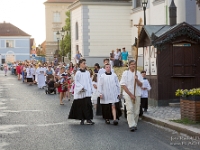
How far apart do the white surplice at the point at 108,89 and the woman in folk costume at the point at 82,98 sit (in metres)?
0.38

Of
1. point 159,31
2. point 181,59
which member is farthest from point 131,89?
point 159,31

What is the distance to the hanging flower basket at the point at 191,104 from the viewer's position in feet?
44.2

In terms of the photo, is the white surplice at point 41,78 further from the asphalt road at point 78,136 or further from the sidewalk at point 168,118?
the asphalt road at point 78,136

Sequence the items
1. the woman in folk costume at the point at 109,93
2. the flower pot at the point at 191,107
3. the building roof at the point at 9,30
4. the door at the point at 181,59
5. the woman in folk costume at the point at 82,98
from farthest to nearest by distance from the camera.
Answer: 1. the building roof at the point at 9,30
2. the door at the point at 181,59
3. the woman in folk costume at the point at 109,93
4. the woman in folk costume at the point at 82,98
5. the flower pot at the point at 191,107

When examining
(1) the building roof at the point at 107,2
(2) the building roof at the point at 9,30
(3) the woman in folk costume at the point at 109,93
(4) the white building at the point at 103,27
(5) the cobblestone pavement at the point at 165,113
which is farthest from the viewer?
(2) the building roof at the point at 9,30

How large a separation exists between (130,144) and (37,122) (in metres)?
4.99

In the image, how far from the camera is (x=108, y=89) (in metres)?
15.0

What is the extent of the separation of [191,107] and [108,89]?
8.44ft

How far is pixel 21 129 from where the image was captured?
44.5 feet

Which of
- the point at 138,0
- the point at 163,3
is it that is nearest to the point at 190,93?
the point at 163,3

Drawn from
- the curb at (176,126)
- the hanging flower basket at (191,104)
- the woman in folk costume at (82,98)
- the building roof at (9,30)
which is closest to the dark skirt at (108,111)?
the woman in folk costume at (82,98)

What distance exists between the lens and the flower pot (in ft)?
44.2

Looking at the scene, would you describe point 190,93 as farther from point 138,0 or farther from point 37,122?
point 138,0

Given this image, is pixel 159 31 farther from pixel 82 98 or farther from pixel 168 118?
pixel 82 98
